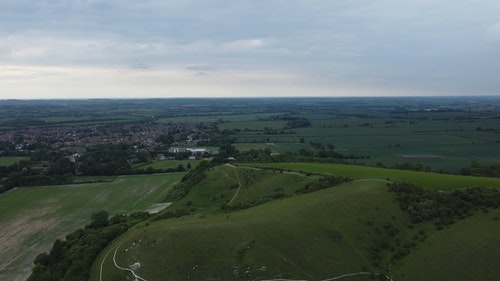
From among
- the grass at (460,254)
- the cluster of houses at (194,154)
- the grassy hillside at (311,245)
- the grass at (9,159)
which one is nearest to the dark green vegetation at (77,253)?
the grassy hillside at (311,245)

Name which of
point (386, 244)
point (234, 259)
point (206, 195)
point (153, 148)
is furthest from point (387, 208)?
point (153, 148)

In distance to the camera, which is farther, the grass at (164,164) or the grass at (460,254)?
the grass at (164,164)

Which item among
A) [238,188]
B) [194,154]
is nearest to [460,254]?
[238,188]

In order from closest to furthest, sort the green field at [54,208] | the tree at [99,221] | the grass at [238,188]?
the green field at [54,208] → the tree at [99,221] → the grass at [238,188]

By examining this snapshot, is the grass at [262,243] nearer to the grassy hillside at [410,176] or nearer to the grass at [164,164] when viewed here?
the grassy hillside at [410,176]

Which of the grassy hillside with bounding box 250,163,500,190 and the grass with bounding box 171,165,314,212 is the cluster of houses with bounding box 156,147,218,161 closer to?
the grassy hillside with bounding box 250,163,500,190

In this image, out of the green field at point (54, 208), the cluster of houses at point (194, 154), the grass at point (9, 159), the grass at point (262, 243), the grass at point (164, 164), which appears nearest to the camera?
the grass at point (262, 243)

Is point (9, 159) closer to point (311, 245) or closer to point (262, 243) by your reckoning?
point (262, 243)
